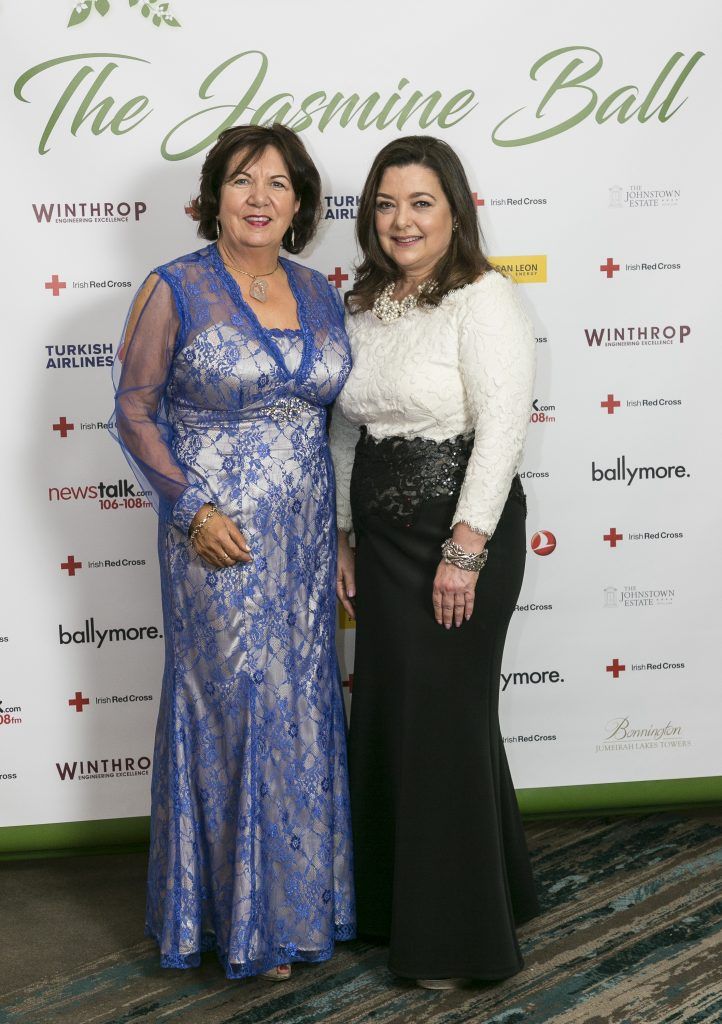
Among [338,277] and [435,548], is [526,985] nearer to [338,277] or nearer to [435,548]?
[435,548]

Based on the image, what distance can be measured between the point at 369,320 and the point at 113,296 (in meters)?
1.02

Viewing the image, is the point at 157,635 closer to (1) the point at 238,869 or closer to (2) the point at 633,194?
(1) the point at 238,869

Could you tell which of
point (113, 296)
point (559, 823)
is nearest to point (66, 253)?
point (113, 296)

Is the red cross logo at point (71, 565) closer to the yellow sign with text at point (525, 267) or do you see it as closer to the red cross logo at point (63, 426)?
the red cross logo at point (63, 426)

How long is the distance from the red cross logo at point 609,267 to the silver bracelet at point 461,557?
4.39 ft

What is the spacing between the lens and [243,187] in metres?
2.54

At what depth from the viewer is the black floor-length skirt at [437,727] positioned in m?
2.56

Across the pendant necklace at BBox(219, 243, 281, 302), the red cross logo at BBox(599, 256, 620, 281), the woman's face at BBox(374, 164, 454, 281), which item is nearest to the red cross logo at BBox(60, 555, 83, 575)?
the pendant necklace at BBox(219, 243, 281, 302)

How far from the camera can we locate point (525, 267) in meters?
3.41

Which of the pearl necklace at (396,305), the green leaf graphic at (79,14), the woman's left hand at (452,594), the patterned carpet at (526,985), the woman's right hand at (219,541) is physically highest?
the green leaf graphic at (79,14)

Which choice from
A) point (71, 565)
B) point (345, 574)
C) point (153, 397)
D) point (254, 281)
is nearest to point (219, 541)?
point (153, 397)

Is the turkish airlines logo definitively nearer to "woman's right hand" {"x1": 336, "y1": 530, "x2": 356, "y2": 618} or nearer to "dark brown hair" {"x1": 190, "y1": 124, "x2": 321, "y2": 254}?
"woman's right hand" {"x1": 336, "y1": 530, "x2": 356, "y2": 618}

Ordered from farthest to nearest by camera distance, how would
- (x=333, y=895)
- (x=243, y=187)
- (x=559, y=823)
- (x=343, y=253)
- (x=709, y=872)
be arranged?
(x=559, y=823), (x=343, y=253), (x=709, y=872), (x=333, y=895), (x=243, y=187)

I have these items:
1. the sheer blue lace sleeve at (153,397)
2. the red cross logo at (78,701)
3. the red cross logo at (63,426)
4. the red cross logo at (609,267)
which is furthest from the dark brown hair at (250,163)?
the red cross logo at (78,701)
